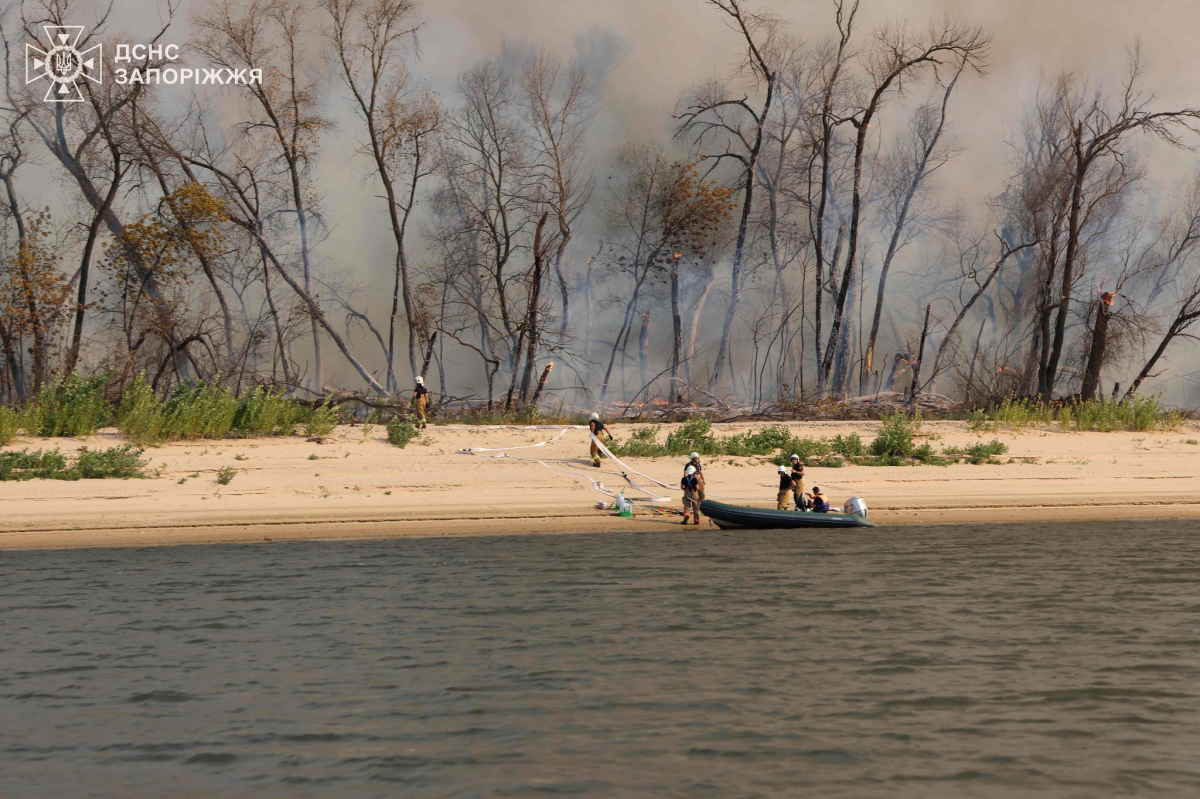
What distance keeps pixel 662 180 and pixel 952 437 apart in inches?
593

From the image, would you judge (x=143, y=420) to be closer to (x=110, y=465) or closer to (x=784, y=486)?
(x=110, y=465)

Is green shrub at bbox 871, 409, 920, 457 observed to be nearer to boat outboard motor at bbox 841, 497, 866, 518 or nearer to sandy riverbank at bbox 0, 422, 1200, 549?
sandy riverbank at bbox 0, 422, 1200, 549

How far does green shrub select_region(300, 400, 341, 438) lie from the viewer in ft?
71.1

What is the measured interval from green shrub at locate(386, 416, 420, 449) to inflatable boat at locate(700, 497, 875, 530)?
8.16m

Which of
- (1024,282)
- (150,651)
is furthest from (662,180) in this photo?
(150,651)

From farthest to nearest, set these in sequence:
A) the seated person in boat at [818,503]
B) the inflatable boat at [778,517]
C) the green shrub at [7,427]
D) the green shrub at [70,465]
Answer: the green shrub at [7,427], the green shrub at [70,465], the seated person in boat at [818,503], the inflatable boat at [778,517]

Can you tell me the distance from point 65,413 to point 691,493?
44.4 feet

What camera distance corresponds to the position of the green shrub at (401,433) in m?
21.2

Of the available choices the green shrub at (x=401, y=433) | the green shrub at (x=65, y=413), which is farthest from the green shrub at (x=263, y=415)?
the green shrub at (x=65, y=413)

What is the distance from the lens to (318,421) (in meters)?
21.8

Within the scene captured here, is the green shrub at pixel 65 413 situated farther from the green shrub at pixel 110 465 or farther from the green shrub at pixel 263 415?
the green shrub at pixel 263 415

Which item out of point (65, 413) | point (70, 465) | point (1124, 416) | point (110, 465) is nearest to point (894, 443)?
point (1124, 416)

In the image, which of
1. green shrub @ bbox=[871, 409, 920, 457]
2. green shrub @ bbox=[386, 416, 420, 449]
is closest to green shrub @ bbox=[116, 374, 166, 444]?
green shrub @ bbox=[386, 416, 420, 449]

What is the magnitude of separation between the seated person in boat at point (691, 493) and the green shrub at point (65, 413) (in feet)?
42.0
